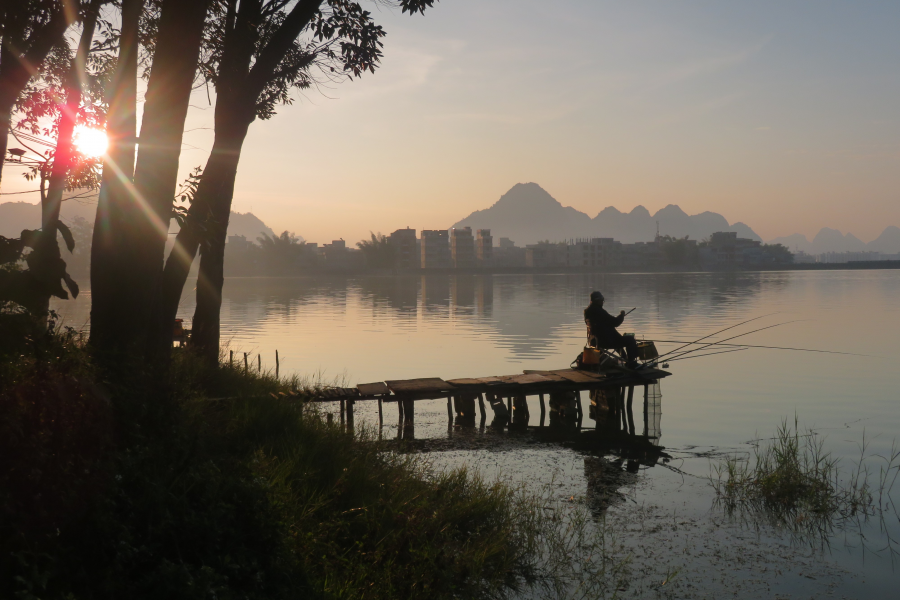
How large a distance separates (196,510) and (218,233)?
16.2 ft

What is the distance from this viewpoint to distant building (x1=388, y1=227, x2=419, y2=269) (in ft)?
569

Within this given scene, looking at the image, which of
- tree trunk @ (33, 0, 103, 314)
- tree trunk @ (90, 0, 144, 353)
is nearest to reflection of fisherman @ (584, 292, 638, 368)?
tree trunk @ (33, 0, 103, 314)

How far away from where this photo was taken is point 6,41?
281 inches

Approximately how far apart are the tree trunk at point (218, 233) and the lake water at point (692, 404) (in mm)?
2609

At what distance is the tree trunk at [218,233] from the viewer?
10.4 meters

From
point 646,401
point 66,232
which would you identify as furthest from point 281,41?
point 646,401

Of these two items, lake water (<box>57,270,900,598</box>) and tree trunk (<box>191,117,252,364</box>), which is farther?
tree trunk (<box>191,117,252,364</box>)

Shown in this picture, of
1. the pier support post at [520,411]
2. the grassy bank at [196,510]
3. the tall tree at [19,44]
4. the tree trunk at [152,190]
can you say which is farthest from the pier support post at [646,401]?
the tall tree at [19,44]

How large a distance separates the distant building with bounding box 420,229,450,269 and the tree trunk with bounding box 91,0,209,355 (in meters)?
182

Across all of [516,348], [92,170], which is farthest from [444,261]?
[92,170]

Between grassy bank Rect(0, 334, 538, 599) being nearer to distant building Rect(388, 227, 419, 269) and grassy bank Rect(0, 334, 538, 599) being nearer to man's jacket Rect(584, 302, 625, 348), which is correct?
man's jacket Rect(584, 302, 625, 348)

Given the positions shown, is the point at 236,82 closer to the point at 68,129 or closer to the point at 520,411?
the point at 68,129

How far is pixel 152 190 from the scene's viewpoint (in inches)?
273

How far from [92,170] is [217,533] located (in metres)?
10.4
